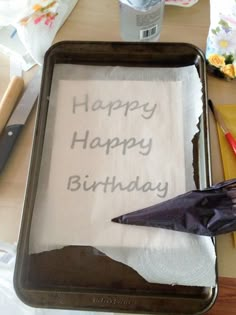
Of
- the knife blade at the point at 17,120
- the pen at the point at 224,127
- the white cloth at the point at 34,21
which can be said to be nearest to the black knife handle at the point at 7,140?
the knife blade at the point at 17,120

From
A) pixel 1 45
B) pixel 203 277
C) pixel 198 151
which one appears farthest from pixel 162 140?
pixel 1 45

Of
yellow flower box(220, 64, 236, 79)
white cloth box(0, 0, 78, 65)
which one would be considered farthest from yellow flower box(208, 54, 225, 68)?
white cloth box(0, 0, 78, 65)

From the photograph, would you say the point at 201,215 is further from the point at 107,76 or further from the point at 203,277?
the point at 107,76

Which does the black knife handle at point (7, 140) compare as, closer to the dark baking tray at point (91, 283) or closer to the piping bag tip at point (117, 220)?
the dark baking tray at point (91, 283)

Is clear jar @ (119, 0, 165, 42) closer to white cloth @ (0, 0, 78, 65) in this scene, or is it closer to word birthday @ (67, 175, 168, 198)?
white cloth @ (0, 0, 78, 65)

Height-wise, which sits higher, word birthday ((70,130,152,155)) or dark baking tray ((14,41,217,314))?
word birthday ((70,130,152,155))

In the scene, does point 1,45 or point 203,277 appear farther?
point 1,45
